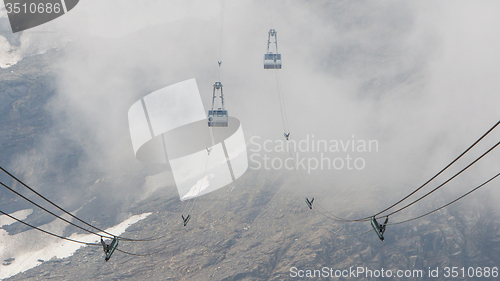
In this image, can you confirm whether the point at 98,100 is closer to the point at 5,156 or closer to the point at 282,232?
the point at 5,156

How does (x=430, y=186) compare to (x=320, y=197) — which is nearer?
(x=320, y=197)

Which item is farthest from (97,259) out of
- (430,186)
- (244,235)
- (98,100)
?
(430,186)

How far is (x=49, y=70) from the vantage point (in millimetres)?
148750

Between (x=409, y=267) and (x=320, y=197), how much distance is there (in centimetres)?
2674

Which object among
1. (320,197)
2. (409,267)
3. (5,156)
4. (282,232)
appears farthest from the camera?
(5,156)

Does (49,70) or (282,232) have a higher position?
(49,70)

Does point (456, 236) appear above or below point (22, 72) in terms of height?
below

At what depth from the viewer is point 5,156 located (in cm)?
12106

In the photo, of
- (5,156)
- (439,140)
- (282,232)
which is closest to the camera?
(282,232)

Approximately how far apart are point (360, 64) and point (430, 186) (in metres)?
72.5

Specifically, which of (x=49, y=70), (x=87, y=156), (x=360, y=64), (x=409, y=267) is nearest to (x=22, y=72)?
(x=49, y=70)

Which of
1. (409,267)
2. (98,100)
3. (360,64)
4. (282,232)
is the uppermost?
(360,64)

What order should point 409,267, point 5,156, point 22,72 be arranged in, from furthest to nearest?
1. point 22,72
2. point 5,156
3. point 409,267

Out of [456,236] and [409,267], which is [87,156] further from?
[456,236]
